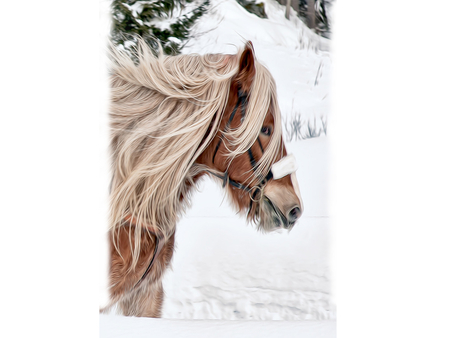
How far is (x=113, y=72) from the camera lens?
1.37 m

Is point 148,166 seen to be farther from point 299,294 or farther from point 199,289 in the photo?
point 299,294

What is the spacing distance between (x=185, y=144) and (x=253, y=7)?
60cm

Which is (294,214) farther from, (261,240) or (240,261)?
(240,261)

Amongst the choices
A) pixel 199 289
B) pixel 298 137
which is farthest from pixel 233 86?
pixel 199 289

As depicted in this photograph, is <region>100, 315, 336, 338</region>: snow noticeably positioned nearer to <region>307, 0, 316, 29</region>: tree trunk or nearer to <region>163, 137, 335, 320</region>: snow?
<region>163, 137, 335, 320</region>: snow

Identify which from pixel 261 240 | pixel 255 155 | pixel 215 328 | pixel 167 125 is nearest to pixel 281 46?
pixel 255 155

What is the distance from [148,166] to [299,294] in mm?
788

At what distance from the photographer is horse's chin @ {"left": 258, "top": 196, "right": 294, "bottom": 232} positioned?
1.36 meters

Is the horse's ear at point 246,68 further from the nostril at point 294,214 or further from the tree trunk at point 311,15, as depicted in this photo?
the nostril at point 294,214

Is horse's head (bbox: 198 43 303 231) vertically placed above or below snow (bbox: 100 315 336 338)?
above

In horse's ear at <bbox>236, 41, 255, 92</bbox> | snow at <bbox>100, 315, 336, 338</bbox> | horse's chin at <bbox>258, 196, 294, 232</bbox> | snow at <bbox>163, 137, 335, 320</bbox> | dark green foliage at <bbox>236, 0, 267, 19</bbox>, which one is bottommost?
snow at <bbox>100, 315, 336, 338</bbox>

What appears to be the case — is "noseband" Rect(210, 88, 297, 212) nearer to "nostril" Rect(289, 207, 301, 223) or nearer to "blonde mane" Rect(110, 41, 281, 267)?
"blonde mane" Rect(110, 41, 281, 267)

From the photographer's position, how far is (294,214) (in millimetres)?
1369

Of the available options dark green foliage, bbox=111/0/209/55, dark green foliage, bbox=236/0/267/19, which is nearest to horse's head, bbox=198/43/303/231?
dark green foliage, bbox=236/0/267/19
